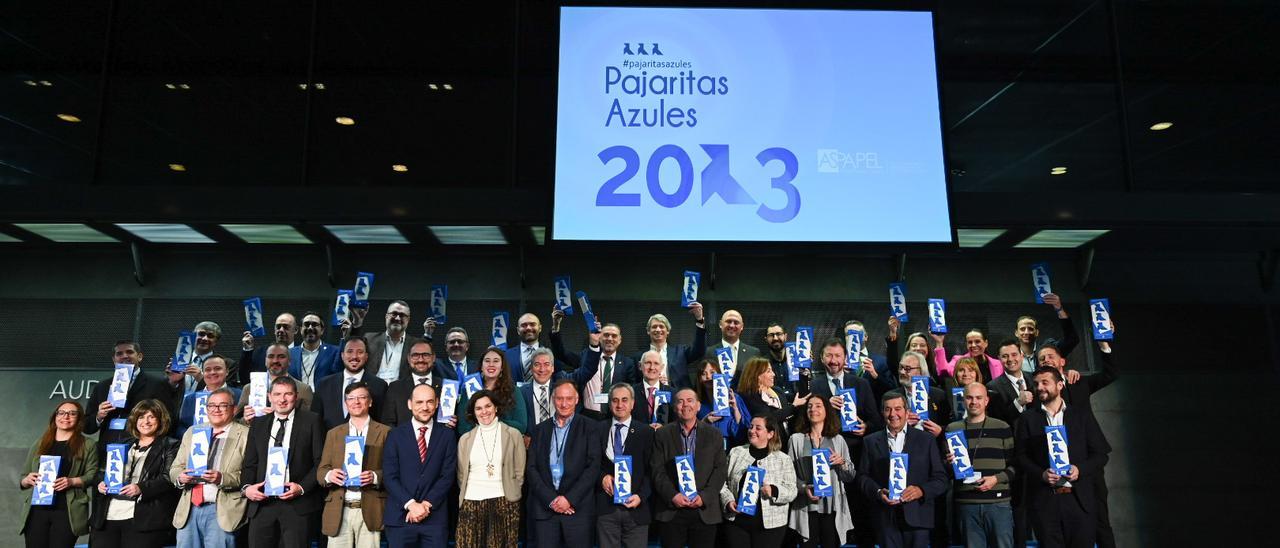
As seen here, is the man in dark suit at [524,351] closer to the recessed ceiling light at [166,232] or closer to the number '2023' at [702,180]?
the number '2023' at [702,180]

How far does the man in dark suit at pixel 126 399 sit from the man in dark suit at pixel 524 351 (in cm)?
230

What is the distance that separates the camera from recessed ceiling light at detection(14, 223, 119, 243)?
716 centimetres

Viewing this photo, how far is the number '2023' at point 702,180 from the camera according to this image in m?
6.77

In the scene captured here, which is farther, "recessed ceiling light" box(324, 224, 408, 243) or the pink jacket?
"recessed ceiling light" box(324, 224, 408, 243)

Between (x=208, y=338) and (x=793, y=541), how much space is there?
4.49 m

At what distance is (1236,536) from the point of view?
762 cm

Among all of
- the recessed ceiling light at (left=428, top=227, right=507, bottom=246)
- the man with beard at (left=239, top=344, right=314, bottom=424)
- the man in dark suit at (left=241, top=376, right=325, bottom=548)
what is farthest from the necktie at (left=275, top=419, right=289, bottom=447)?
the recessed ceiling light at (left=428, top=227, right=507, bottom=246)

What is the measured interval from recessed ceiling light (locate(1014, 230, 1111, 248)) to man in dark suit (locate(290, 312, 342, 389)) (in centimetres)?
557

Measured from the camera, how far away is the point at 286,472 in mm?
5039

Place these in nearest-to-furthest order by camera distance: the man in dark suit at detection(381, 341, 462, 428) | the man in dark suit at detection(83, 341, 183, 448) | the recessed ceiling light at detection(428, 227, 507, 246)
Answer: the man in dark suit at detection(381, 341, 462, 428) < the man in dark suit at detection(83, 341, 183, 448) < the recessed ceiling light at detection(428, 227, 507, 246)

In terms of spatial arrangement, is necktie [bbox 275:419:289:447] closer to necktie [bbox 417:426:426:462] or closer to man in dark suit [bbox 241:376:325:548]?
man in dark suit [bbox 241:376:325:548]

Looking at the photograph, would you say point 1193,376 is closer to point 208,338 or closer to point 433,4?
point 433,4

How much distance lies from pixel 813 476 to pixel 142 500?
3931mm

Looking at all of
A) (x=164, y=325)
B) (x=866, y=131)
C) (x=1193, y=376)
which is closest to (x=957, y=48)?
(x=866, y=131)
